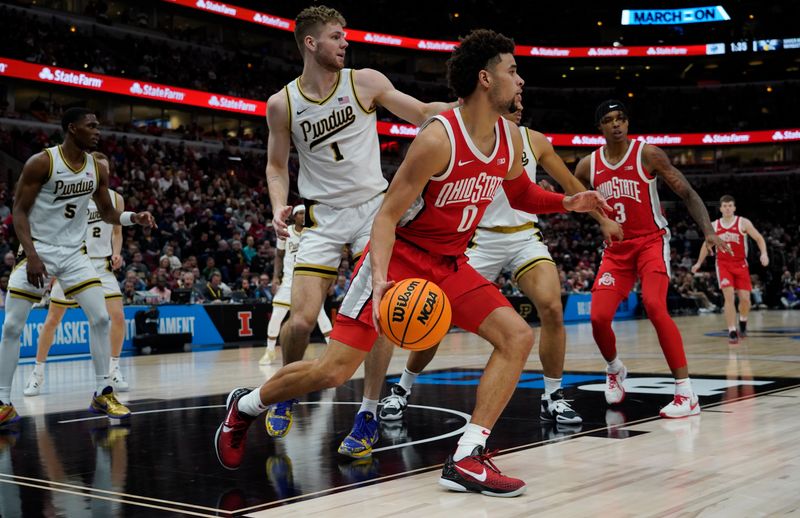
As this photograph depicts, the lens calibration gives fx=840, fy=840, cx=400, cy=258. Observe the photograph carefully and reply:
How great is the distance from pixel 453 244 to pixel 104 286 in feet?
18.0

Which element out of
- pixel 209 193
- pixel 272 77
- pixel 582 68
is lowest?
pixel 209 193

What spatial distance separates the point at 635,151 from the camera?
20.9 ft

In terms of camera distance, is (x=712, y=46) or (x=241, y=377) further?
(x=712, y=46)

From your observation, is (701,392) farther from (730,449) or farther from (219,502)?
(219,502)

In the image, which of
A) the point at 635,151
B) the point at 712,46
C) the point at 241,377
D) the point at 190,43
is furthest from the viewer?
the point at 712,46

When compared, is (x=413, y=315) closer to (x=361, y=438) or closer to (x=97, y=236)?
(x=361, y=438)

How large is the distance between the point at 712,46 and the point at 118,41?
108 ft

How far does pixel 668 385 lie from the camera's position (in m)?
7.52

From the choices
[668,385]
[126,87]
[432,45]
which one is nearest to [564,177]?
[668,385]

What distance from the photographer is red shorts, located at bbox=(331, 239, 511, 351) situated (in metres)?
3.97

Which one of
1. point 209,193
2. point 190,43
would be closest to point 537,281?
point 209,193

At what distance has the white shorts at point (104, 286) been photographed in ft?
27.7

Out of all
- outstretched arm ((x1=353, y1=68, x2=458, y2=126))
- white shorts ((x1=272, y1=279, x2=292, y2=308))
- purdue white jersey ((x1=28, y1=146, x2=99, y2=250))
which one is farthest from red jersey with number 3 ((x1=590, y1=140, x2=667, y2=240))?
white shorts ((x1=272, y1=279, x2=292, y2=308))

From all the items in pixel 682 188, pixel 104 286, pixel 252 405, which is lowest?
pixel 252 405
